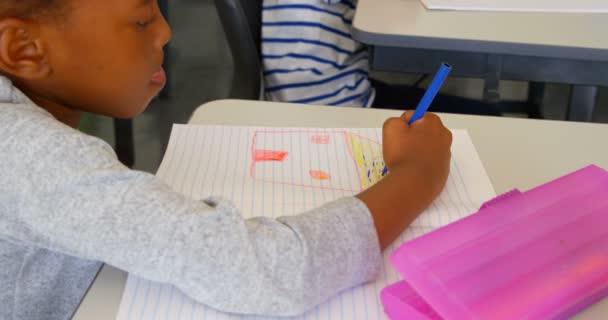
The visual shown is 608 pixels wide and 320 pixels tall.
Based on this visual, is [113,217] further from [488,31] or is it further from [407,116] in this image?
[488,31]

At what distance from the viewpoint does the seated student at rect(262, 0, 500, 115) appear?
1386 millimetres

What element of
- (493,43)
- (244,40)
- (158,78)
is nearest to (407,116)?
(158,78)

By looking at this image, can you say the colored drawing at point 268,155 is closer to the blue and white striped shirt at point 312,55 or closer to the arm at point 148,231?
the arm at point 148,231

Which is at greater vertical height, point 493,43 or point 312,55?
point 493,43

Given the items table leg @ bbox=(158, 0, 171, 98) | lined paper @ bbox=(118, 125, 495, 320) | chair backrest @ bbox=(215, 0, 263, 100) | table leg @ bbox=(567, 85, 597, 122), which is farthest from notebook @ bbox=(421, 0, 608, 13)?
table leg @ bbox=(158, 0, 171, 98)

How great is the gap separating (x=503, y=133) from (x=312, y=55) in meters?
0.60

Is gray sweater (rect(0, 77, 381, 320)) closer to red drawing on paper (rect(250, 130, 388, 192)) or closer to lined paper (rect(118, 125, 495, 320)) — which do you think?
lined paper (rect(118, 125, 495, 320))

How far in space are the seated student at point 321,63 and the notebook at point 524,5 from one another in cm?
19

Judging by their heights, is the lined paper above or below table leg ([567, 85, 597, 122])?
above

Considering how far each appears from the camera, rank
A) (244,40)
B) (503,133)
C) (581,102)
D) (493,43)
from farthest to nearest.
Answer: (581,102), (244,40), (493,43), (503,133)

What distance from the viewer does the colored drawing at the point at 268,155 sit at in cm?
80

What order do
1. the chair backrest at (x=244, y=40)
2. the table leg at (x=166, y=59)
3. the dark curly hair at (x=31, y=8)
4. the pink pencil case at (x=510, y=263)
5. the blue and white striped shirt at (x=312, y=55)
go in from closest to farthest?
the pink pencil case at (x=510, y=263) → the dark curly hair at (x=31, y=8) → the chair backrest at (x=244, y=40) → the blue and white striped shirt at (x=312, y=55) → the table leg at (x=166, y=59)

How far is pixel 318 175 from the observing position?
0.77 meters

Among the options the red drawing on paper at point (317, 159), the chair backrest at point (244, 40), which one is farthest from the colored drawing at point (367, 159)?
the chair backrest at point (244, 40)
